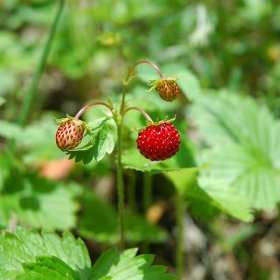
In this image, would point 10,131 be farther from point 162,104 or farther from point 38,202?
point 162,104

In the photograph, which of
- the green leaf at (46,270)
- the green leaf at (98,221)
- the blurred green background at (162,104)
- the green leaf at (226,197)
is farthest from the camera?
the green leaf at (98,221)

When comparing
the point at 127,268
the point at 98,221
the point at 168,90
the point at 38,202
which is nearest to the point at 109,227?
the point at 98,221

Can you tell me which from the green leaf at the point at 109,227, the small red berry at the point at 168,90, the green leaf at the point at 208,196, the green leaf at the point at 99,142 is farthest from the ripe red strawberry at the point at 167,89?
the green leaf at the point at 109,227

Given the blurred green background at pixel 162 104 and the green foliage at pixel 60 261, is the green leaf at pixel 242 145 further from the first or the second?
the green foliage at pixel 60 261

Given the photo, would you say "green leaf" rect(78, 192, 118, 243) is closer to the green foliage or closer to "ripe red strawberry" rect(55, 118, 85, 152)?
the green foliage

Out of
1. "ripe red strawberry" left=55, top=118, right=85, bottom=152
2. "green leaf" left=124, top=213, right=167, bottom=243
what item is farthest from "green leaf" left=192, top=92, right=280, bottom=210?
"ripe red strawberry" left=55, top=118, right=85, bottom=152

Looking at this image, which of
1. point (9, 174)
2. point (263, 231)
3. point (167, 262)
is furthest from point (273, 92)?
point (9, 174)

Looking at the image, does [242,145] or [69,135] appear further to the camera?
[242,145]
